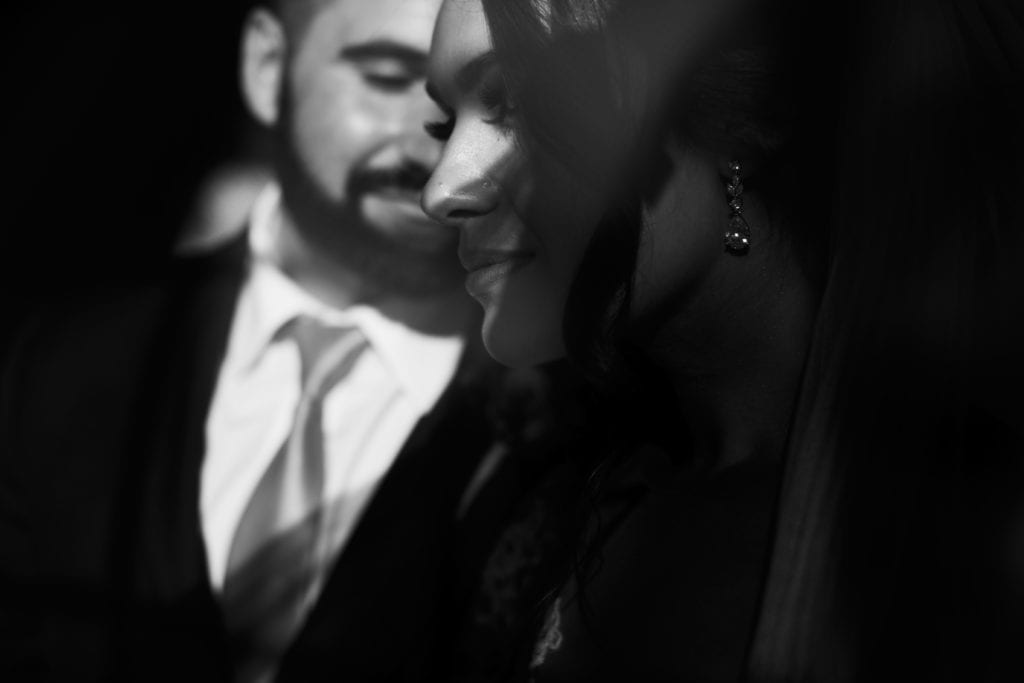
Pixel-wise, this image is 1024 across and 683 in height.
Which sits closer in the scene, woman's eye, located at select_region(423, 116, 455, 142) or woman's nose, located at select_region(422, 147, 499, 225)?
woman's nose, located at select_region(422, 147, 499, 225)

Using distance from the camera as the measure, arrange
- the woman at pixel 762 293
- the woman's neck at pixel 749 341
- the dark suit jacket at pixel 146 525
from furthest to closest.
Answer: the dark suit jacket at pixel 146 525, the woman's neck at pixel 749 341, the woman at pixel 762 293

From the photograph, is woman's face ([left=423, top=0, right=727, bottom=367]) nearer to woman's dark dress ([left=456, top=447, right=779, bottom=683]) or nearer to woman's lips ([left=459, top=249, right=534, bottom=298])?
woman's lips ([left=459, top=249, right=534, bottom=298])

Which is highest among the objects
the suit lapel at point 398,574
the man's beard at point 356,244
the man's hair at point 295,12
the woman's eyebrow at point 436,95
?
the woman's eyebrow at point 436,95

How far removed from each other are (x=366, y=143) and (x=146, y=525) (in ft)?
1.42

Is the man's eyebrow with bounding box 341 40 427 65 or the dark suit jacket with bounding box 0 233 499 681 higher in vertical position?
the man's eyebrow with bounding box 341 40 427 65

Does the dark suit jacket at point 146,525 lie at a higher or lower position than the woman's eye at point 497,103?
lower

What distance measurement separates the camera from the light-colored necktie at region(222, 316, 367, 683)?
104cm

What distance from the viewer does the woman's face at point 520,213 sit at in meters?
0.76

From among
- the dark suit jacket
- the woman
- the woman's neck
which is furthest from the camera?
the dark suit jacket

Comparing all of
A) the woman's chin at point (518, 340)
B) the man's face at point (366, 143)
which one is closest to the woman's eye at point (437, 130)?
the man's face at point (366, 143)

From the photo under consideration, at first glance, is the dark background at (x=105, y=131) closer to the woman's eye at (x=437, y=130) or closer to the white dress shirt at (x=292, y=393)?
the white dress shirt at (x=292, y=393)

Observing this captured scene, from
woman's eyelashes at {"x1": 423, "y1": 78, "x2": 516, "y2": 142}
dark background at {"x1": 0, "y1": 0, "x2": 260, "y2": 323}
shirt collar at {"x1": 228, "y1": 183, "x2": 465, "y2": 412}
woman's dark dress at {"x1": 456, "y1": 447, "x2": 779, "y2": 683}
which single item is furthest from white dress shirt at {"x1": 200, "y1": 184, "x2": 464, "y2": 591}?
woman's eyelashes at {"x1": 423, "y1": 78, "x2": 516, "y2": 142}

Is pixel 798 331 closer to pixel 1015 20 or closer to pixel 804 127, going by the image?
pixel 804 127

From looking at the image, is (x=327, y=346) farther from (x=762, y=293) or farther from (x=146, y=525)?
(x=762, y=293)
